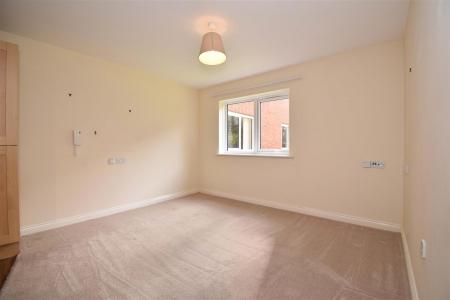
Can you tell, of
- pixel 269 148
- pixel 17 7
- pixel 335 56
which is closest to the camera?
pixel 17 7

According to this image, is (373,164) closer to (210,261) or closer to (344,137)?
(344,137)

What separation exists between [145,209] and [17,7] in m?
2.97

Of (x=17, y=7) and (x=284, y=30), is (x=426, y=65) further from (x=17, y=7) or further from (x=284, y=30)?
(x=17, y=7)

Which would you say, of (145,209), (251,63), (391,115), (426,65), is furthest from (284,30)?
(145,209)

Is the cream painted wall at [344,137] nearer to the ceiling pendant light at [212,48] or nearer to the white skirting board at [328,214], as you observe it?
the white skirting board at [328,214]

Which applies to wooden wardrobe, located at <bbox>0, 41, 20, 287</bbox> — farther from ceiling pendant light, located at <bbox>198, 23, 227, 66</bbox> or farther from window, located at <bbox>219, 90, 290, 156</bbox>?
window, located at <bbox>219, 90, 290, 156</bbox>

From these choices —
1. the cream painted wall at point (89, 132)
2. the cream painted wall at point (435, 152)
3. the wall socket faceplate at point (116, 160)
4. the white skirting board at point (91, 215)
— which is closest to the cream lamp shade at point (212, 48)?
the cream painted wall at point (435, 152)

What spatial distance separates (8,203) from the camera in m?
2.04

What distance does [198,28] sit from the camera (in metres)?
2.38

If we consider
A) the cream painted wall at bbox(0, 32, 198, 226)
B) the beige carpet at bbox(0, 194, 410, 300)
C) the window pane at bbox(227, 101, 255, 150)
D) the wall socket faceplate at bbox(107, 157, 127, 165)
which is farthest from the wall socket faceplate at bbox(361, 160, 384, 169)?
the wall socket faceplate at bbox(107, 157, 127, 165)

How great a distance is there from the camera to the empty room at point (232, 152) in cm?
160

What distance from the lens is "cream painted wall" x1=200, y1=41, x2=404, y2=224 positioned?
265 cm

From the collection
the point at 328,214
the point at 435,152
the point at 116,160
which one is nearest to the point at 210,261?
the point at 435,152

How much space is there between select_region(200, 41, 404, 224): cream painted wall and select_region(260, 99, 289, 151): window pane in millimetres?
271
